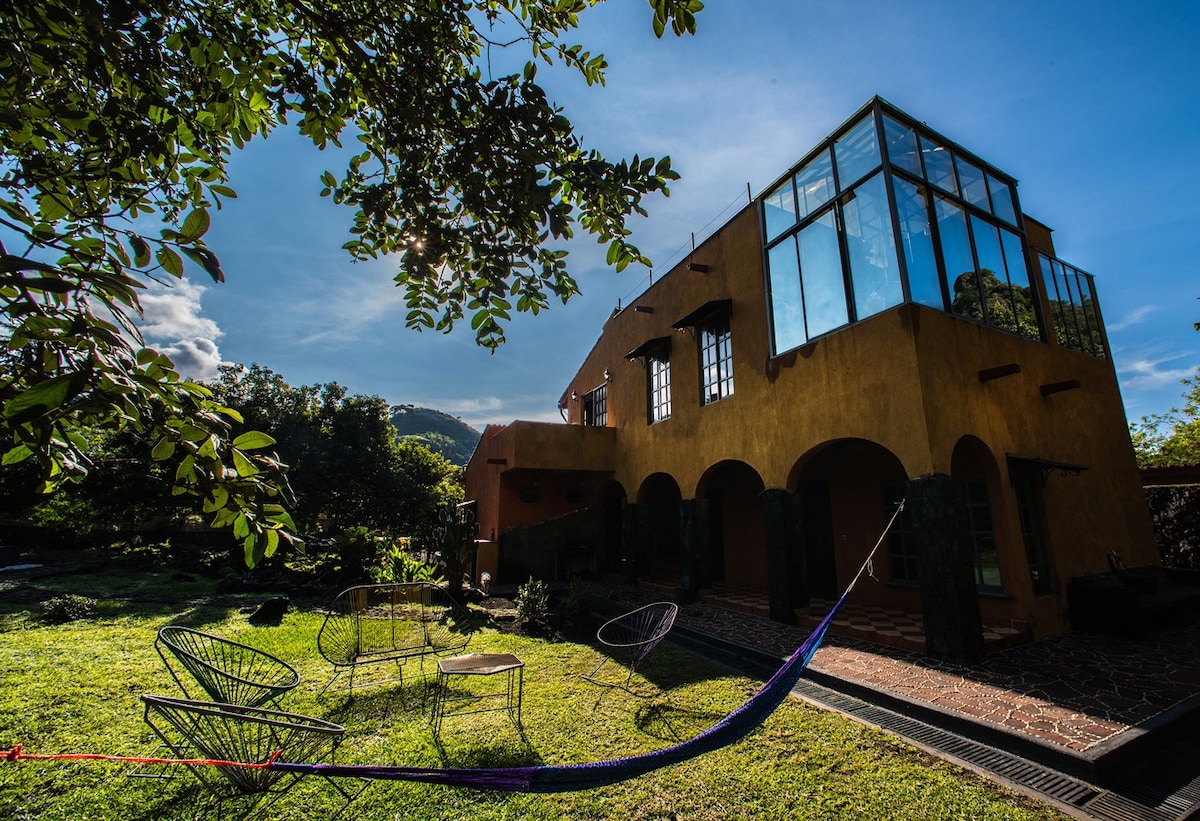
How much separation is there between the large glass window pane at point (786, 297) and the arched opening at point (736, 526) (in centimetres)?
300

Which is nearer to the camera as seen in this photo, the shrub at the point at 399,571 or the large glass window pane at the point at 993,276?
the large glass window pane at the point at 993,276

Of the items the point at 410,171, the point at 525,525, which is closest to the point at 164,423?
the point at 410,171

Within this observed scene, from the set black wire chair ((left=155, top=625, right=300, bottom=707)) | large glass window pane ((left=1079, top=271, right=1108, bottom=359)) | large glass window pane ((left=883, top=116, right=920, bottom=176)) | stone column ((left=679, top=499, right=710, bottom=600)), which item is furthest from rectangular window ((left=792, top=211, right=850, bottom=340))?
black wire chair ((left=155, top=625, right=300, bottom=707))

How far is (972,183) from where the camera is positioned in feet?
26.0

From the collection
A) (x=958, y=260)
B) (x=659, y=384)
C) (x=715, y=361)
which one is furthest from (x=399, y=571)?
(x=958, y=260)

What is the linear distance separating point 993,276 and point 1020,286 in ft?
3.05

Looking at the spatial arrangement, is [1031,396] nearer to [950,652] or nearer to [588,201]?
[950,652]

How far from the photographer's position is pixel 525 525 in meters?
13.2

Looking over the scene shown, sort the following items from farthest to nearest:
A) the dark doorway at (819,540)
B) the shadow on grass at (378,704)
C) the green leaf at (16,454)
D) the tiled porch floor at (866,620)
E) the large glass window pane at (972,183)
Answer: the dark doorway at (819,540) < the large glass window pane at (972,183) < the tiled porch floor at (866,620) < the shadow on grass at (378,704) < the green leaf at (16,454)

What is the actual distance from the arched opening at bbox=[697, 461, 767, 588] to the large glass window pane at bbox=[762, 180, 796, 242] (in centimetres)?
453

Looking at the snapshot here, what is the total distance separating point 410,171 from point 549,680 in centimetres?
489

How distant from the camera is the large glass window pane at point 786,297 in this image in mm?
8180

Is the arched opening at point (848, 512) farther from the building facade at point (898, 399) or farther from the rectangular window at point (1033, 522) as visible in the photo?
the rectangular window at point (1033, 522)

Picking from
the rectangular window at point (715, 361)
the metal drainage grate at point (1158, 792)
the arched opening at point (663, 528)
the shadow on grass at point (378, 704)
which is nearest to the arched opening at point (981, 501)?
the metal drainage grate at point (1158, 792)
